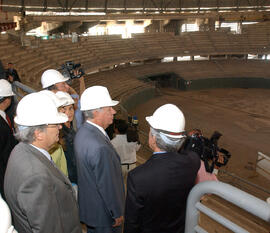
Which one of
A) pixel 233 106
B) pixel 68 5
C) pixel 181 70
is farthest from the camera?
pixel 181 70

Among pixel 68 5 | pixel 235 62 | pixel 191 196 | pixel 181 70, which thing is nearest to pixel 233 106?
pixel 181 70

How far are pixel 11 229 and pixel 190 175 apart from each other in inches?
51.3

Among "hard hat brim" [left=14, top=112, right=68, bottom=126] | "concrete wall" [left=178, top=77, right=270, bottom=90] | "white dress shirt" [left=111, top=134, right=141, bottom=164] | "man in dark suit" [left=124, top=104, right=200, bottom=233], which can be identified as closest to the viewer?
"man in dark suit" [left=124, top=104, right=200, bottom=233]

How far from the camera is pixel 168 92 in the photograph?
74.1 ft

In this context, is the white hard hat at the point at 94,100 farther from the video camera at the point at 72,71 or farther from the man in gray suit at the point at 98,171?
the video camera at the point at 72,71

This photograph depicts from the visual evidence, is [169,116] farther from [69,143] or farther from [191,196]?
[69,143]

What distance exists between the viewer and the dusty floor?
10484mm

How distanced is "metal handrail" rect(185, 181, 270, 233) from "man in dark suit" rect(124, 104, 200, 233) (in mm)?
304

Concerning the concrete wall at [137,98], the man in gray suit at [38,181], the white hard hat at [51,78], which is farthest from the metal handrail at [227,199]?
the concrete wall at [137,98]

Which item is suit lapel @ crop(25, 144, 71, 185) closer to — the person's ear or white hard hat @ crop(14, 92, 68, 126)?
the person's ear

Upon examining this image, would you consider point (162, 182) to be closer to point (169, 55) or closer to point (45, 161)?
point (45, 161)

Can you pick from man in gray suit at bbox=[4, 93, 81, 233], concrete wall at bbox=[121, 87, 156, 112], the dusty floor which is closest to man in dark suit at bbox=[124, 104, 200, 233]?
man in gray suit at bbox=[4, 93, 81, 233]

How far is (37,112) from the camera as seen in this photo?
6.59 ft

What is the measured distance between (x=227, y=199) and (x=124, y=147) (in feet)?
9.85
